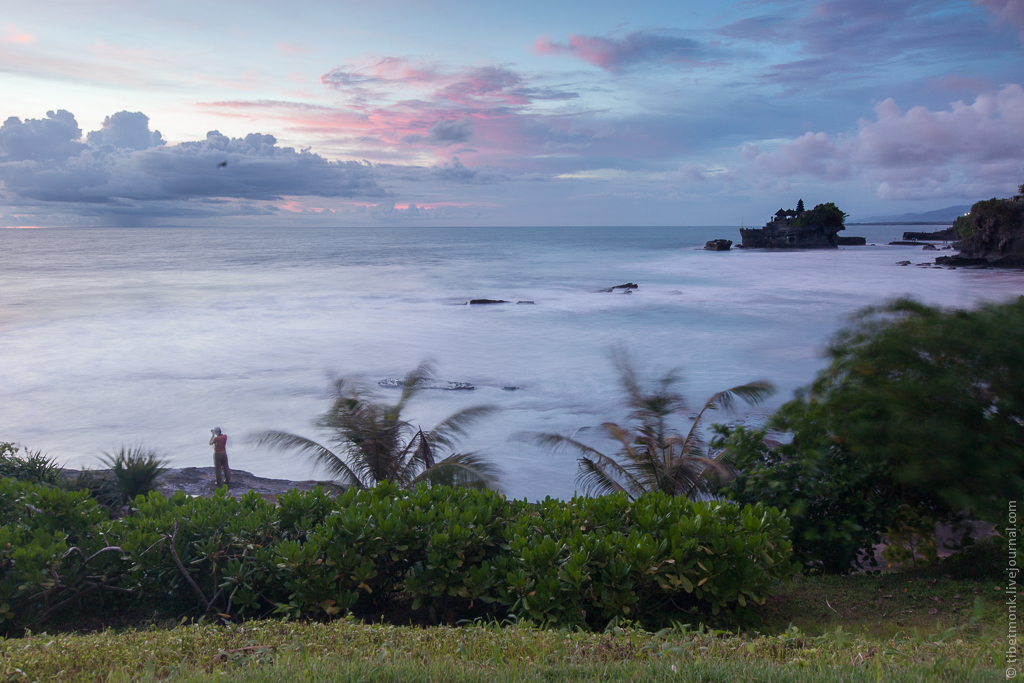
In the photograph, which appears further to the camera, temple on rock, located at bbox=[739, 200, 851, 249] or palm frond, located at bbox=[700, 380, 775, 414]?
temple on rock, located at bbox=[739, 200, 851, 249]

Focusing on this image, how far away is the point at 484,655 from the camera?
4.18 meters

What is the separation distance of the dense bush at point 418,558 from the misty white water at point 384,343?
4.15 m

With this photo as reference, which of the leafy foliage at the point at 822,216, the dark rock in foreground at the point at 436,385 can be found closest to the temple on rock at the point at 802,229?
the leafy foliage at the point at 822,216

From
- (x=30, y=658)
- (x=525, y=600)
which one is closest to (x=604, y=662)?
(x=525, y=600)

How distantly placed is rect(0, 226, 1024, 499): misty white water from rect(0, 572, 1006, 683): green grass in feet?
16.1

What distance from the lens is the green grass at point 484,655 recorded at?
367 cm

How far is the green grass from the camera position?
12.0ft

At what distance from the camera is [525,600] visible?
16.7ft

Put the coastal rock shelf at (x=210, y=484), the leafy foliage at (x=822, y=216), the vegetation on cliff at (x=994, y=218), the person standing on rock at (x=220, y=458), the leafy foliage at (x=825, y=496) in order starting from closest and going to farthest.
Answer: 1. the leafy foliage at (x=825, y=496)
2. the coastal rock shelf at (x=210, y=484)
3. the person standing on rock at (x=220, y=458)
4. the vegetation on cliff at (x=994, y=218)
5. the leafy foliage at (x=822, y=216)

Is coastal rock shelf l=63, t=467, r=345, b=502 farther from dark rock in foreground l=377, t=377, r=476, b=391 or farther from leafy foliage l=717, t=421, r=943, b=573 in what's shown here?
dark rock in foreground l=377, t=377, r=476, b=391

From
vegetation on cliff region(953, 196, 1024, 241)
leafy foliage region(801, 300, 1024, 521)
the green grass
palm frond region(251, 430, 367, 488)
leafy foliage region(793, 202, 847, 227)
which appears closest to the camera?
the green grass

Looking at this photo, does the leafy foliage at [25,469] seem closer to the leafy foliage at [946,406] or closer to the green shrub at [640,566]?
the green shrub at [640,566]

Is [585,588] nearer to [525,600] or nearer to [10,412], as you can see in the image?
[525,600]

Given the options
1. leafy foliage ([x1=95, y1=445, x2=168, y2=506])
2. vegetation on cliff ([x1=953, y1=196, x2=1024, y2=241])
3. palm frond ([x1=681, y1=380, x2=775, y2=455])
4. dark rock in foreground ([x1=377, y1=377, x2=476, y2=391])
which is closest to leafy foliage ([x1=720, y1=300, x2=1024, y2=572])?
palm frond ([x1=681, y1=380, x2=775, y2=455])
